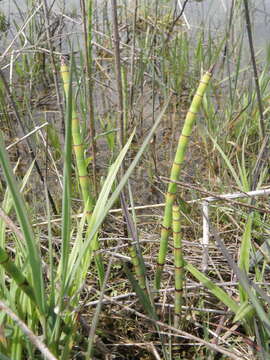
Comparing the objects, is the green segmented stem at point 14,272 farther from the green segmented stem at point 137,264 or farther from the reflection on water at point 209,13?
the reflection on water at point 209,13

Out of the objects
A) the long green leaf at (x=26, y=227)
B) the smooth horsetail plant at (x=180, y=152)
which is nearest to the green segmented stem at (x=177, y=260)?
the smooth horsetail plant at (x=180, y=152)

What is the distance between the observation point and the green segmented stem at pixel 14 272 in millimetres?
515

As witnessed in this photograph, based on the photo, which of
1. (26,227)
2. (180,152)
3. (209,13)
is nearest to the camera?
(26,227)

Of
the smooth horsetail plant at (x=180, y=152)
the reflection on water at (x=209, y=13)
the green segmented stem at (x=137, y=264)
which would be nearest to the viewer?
the smooth horsetail plant at (x=180, y=152)

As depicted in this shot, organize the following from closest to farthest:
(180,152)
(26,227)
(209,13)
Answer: (26,227)
(180,152)
(209,13)

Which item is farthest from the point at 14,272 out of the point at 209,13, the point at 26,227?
the point at 209,13

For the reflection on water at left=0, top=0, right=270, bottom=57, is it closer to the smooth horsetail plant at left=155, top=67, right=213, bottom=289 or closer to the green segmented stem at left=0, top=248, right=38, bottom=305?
the smooth horsetail plant at left=155, top=67, right=213, bottom=289

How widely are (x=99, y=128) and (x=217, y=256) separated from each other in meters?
1.10

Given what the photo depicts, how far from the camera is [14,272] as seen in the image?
21.3 inches

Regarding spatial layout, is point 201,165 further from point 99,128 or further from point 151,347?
point 151,347

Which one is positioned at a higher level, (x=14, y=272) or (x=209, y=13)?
(x=209, y=13)

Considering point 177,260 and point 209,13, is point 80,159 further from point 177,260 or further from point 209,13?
point 209,13

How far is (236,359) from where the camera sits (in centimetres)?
60

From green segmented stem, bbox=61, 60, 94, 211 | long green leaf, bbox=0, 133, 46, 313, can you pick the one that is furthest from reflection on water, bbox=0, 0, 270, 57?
long green leaf, bbox=0, 133, 46, 313
